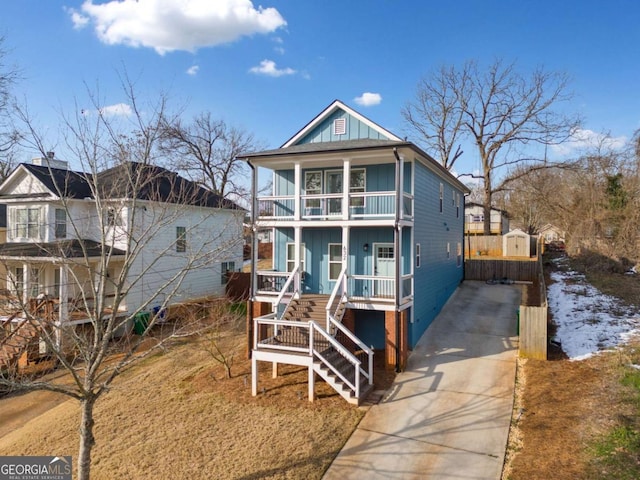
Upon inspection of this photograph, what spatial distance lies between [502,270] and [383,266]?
13.7 meters

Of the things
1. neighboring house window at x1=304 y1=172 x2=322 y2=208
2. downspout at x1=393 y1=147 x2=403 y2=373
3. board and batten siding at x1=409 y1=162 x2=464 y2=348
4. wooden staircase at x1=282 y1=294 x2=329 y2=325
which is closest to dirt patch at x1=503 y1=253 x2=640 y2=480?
downspout at x1=393 y1=147 x2=403 y2=373

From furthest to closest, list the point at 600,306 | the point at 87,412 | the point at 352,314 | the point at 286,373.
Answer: the point at 600,306 < the point at 352,314 < the point at 286,373 < the point at 87,412

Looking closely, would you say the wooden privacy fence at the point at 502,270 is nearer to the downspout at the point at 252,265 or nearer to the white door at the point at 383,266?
the white door at the point at 383,266

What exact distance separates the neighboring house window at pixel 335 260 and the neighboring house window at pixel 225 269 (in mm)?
12499

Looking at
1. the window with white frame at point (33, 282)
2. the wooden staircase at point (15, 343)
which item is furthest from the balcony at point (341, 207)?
the wooden staircase at point (15, 343)

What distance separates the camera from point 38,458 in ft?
30.9

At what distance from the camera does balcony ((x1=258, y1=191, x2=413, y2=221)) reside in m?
14.9

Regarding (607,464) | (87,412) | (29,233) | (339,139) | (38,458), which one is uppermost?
(339,139)

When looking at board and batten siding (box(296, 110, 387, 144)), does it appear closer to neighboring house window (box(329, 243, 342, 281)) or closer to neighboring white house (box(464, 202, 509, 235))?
neighboring house window (box(329, 243, 342, 281))

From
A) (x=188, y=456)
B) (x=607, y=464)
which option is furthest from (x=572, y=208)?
(x=188, y=456)

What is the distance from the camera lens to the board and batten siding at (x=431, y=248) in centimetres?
1619

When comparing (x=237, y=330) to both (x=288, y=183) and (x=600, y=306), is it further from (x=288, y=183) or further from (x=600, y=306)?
(x=600, y=306)

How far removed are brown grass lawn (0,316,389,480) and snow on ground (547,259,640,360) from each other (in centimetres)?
840

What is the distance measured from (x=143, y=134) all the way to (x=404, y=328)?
31.2 ft
